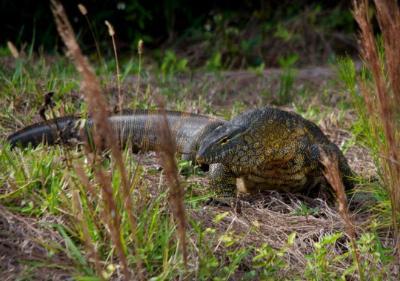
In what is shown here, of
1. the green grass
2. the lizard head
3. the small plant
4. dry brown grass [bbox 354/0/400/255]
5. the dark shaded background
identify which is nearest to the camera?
dry brown grass [bbox 354/0/400/255]

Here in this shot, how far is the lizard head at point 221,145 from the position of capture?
14.7 feet

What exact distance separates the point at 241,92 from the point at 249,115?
3.14 metres

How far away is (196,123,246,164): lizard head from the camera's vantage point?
448cm

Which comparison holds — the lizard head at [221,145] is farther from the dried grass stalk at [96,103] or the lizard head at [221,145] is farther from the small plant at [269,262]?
the dried grass stalk at [96,103]

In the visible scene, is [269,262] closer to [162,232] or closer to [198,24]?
Answer: [162,232]

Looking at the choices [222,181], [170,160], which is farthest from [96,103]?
[222,181]

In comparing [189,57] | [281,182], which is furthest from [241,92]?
[281,182]

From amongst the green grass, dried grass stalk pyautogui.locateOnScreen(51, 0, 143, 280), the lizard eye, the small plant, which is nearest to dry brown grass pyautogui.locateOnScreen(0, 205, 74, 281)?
the green grass

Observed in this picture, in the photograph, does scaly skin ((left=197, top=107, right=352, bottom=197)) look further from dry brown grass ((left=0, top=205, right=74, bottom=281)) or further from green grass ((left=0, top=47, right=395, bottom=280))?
dry brown grass ((left=0, top=205, right=74, bottom=281))

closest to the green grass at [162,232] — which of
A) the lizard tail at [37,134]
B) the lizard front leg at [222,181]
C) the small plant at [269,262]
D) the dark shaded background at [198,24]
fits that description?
the small plant at [269,262]

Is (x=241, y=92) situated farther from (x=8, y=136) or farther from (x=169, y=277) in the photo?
(x=169, y=277)

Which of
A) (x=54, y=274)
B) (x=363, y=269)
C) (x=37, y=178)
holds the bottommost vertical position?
(x=363, y=269)

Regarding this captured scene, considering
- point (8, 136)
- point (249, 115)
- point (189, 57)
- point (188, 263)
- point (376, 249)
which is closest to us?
point (188, 263)

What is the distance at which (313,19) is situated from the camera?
10.5 meters
